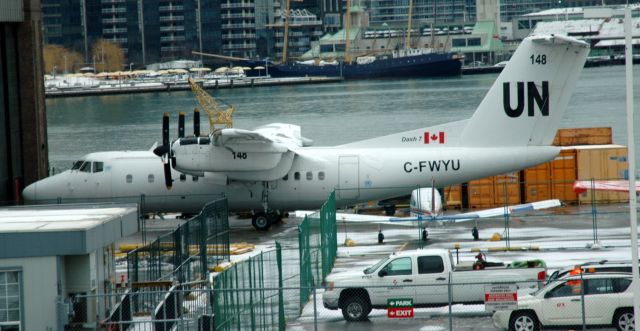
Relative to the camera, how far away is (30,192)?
37344 mm

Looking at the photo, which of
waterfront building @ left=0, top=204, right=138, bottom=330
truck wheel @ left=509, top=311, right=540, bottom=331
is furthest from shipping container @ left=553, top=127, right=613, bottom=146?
waterfront building @ left=0, top=204, right=138, bottom=330

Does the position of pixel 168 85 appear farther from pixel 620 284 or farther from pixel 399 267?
pixel 620 284

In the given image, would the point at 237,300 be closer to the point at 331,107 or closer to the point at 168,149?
the point at 168,149

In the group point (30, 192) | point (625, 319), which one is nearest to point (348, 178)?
point (30, 192)

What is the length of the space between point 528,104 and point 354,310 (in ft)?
50.7

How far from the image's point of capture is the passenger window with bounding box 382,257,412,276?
74.7ft

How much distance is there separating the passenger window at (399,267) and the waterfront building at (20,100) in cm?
1865

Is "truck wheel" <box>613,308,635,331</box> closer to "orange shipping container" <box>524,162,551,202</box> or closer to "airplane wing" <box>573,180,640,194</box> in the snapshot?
"airplane wing" <box>573,180,640,194</box>

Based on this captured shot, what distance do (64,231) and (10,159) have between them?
71.4ft

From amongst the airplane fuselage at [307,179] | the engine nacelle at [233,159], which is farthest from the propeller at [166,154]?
the airplane fuselage at [307,179]

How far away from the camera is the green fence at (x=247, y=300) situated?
18703mm

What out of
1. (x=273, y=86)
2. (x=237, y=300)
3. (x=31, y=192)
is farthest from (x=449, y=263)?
(x=273, y=86)

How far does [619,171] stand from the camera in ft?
133

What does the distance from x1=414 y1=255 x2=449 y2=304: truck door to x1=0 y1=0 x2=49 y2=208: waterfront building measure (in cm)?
1900
